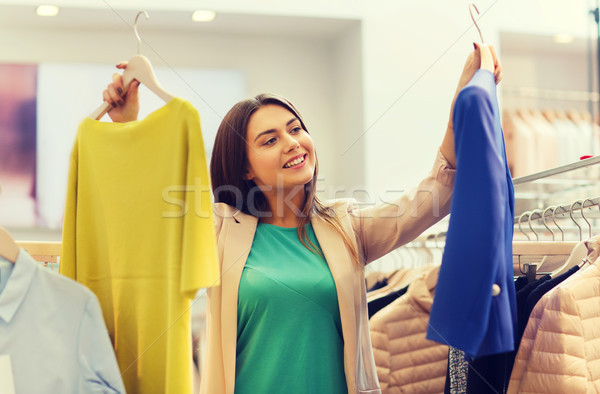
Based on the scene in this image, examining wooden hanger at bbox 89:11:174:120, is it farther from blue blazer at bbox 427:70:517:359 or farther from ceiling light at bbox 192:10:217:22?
ceiling light at bbox 192:10:217:22

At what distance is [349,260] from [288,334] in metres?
0.19

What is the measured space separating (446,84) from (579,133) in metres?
0.83

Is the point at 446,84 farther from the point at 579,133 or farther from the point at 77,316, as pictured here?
the point at 77,316

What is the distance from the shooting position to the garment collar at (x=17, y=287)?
0.96 meters

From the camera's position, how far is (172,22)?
10.2 ft

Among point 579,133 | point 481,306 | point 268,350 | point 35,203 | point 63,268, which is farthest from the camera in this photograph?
point 579,133

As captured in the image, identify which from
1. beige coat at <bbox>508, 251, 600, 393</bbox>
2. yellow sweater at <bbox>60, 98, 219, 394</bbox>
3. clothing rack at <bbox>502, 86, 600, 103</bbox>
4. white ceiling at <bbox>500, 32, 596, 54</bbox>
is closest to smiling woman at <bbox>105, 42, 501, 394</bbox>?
yellow sweater at <bbox>60, 98, 219, 394</bbox>

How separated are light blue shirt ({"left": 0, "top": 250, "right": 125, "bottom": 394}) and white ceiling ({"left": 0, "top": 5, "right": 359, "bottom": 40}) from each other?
7.25 ft

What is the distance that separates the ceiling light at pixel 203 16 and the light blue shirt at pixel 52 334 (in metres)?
2.22

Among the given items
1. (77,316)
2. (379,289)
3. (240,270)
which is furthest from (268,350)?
(379,289)

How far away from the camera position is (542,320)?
3.69ft

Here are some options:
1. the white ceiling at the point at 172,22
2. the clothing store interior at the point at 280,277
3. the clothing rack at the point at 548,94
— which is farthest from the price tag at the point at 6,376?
the clothing rack at the point at 548,94

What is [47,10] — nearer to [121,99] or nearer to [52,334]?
[121,99]

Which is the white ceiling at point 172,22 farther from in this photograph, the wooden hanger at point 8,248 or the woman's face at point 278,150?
the wooden hanger at point 8,248
